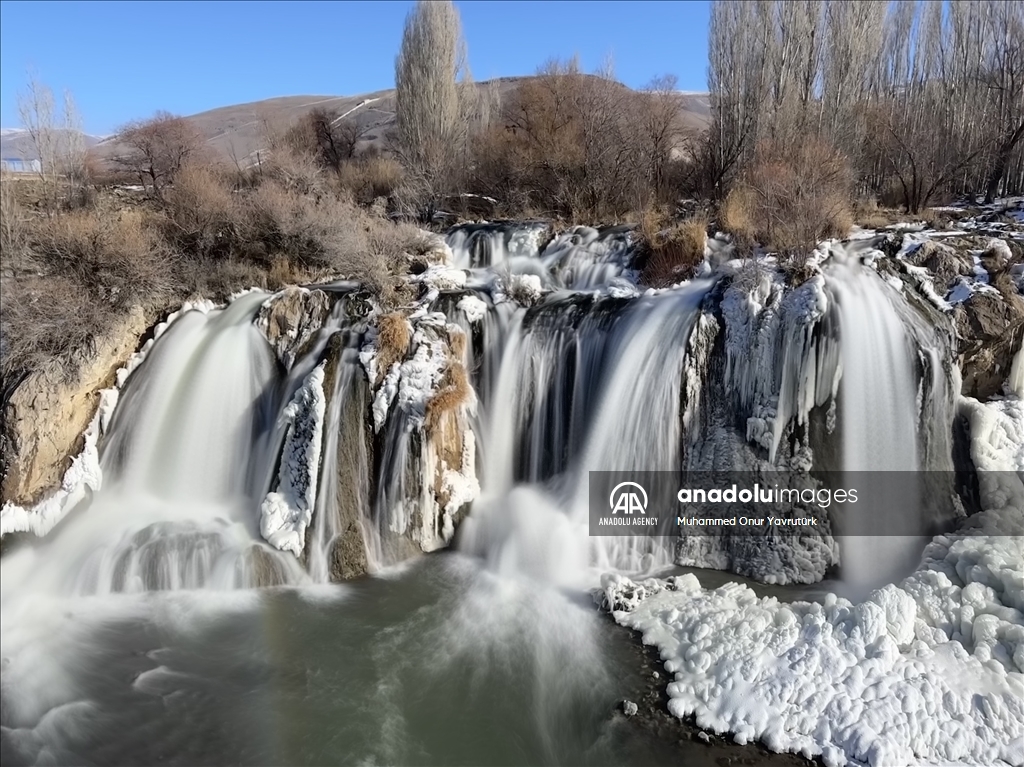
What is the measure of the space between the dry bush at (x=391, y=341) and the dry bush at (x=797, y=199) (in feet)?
19.5

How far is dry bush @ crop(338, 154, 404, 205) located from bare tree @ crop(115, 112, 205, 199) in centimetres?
465

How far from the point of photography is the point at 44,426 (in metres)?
8.62

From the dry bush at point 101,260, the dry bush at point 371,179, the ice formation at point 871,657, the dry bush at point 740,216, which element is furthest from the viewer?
the dry bush at point 371,179

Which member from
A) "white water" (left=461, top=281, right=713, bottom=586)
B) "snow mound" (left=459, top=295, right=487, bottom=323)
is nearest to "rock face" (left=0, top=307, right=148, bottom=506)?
"snow mound" (left=459, top=295, right=487, bottom=323)

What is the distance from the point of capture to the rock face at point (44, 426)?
834cm

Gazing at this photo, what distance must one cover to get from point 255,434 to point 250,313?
2365 millimetres

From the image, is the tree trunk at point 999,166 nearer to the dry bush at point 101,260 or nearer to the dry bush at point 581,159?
the dry bush at point 581,159

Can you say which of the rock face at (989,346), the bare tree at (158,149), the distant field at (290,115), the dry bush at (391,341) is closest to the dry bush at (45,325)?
the dry bush at (391,341)

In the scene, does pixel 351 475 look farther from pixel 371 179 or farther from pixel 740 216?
pixel 371 179

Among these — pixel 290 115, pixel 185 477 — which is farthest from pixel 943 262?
pixel 290 115

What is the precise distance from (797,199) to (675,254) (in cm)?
214

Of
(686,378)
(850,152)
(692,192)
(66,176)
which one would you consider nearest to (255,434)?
(686,378)

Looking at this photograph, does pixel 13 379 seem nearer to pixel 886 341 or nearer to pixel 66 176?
pixel 66 176

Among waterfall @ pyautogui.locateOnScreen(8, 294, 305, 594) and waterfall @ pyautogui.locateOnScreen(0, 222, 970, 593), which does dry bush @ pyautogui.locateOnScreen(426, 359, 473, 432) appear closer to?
waterfall @ pyautogui.locateOnScreen(0, 222, 970, 593)
